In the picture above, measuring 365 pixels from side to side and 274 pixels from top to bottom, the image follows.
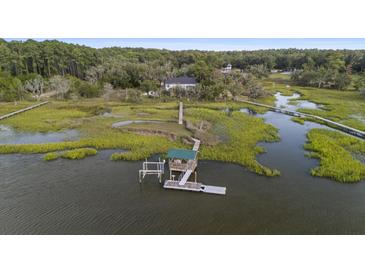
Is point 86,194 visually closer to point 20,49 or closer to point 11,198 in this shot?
point 11,198

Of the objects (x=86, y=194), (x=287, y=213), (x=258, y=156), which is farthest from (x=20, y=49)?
(x=287, y=213)

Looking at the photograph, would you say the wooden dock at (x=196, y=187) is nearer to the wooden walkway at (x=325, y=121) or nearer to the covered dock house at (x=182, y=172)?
the covered dock house at (x=182, y=172)

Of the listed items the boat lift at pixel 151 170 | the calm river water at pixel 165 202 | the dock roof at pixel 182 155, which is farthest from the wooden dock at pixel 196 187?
the dock roof at pixel 182 155

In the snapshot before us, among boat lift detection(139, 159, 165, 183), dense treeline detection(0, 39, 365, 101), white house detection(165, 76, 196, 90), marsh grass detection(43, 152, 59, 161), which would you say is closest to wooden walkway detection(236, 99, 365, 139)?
dense treeline detection(0, 39, 365, 101)

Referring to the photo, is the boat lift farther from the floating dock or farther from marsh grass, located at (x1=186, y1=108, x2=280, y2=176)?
marsh grass, located at (x1=186, y1=108, x2=280, y2=176)

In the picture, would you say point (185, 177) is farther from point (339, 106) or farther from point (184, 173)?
point (339, 106)

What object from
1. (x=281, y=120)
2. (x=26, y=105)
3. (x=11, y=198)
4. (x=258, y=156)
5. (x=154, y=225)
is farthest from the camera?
(x=26, y=105)
